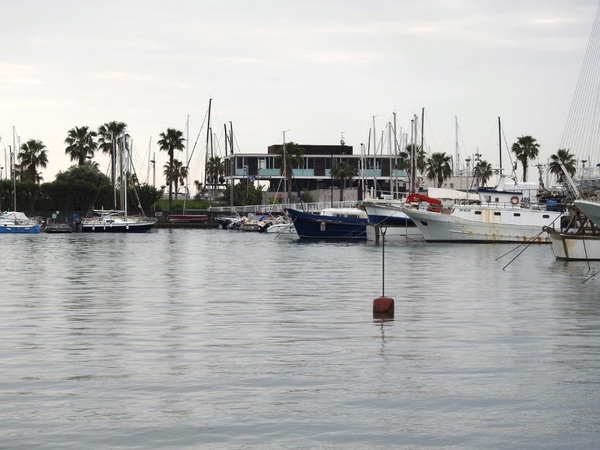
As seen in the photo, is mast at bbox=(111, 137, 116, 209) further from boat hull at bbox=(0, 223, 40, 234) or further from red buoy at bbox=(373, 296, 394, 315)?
red buoy at bbox=(373, 296, 394, 315)

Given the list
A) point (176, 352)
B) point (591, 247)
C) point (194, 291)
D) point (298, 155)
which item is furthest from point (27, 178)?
point (176, 352)

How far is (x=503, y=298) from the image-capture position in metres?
36.2

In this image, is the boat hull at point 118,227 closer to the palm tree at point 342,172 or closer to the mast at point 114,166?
the mast at point 114,166

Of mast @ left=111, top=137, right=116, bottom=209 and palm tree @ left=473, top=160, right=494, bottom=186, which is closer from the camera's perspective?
mast @ left=111, top=137, right=116, bottom=209

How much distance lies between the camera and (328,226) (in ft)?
363

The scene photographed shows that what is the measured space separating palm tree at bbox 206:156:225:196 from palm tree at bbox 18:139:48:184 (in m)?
29.7

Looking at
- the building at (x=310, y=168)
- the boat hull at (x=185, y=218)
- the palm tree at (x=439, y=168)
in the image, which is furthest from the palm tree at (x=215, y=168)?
the palm tree at (x=439, y=168)

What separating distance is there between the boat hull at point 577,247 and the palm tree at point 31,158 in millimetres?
118338

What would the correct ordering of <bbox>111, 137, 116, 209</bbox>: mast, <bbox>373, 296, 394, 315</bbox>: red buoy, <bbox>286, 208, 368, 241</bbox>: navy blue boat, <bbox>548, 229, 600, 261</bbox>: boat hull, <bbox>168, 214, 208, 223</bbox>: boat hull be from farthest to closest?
<bbox>168, 214, 208, 223</bbox>: boat hull, <bbox>111, 137, 116, 209</bbox>: mast, <bbox>286, 208, 368, 241</bbox>: navy blue boat, <bbox>548, 229, 600, 261</bbox>: boat hull, <bbox>373, 296, 394, 315</bbox>: red buoy

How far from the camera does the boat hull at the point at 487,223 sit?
94750 mm

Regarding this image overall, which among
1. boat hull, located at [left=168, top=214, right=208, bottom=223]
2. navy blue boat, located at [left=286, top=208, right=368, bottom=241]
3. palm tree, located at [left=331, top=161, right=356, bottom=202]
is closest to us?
navy blue boat, located at [left=286, top=208, right=368, bottom=241]

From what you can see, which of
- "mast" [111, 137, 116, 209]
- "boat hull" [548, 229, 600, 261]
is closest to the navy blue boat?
"mast" [111, 137, 116, 209]

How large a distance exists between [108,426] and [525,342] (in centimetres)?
1196

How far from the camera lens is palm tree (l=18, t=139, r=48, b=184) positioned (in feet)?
546
